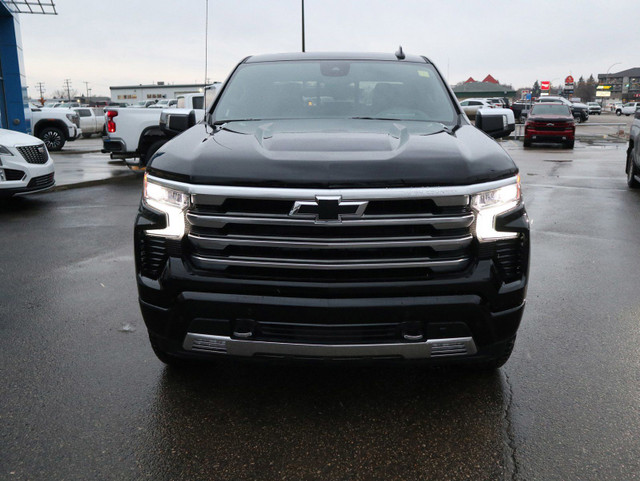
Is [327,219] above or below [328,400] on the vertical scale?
above

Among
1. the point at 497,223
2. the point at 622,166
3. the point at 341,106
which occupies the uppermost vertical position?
the point at 341,106

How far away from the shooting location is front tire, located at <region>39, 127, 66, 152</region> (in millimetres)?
22406

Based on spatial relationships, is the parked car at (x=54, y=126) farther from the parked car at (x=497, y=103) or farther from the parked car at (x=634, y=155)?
the parked car at (x=497, y=103)

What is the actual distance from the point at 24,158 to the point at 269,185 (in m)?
8.05

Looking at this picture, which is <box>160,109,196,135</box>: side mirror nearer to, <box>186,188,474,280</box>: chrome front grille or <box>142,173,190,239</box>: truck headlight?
<box>142,173,190,239</box>: truck headlight

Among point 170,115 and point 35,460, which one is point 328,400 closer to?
point 35,460

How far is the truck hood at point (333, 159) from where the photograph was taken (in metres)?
2.63

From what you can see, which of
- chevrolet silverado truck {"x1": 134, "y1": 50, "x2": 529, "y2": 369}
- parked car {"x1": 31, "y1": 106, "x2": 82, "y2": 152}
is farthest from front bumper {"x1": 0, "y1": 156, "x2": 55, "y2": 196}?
parked car {"x1": 31, "y1": 106, "x2": 82, "y2": 152}

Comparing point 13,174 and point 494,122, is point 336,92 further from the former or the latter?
point 13,174

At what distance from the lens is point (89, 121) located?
32.1m

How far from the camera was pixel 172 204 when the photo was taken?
278 cm

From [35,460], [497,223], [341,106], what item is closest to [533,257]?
[341,106]

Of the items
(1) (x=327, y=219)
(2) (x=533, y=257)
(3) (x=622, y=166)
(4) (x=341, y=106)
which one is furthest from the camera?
(3) (x=622, y=166)

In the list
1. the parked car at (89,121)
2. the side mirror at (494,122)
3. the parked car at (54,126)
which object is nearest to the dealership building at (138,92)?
the parked car at (89,121)
